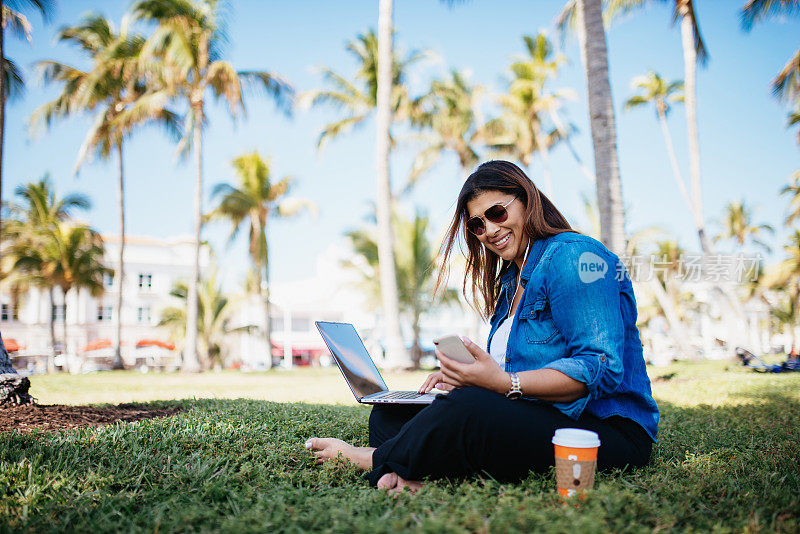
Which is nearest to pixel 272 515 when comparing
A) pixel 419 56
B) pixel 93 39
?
pixel 419 56

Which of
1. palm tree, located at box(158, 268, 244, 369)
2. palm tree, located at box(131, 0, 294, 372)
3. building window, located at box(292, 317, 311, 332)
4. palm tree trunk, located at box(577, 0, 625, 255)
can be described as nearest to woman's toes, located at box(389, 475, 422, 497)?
palm tree trunk, located at box(577, 0, 625, 255)

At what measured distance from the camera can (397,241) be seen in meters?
21.0

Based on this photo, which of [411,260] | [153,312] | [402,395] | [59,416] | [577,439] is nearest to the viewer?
[577,439]

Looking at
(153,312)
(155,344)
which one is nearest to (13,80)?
(155,344)

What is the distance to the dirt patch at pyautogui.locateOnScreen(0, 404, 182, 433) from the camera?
3.35 meters

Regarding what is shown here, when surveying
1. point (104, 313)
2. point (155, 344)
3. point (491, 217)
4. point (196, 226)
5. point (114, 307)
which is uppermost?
point (196, 226)

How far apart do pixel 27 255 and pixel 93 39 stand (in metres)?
9.43

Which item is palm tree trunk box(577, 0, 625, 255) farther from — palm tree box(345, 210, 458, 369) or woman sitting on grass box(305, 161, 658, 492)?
palm tree box(345, 210, 458, 369)

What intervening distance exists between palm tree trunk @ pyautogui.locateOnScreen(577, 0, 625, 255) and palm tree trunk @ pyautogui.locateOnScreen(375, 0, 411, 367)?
652 centimetres

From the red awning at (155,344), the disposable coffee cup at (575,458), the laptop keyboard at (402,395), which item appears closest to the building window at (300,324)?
the red awning at (155,344)

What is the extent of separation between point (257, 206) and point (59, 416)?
802 inches

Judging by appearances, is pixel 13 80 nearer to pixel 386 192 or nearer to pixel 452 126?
pixel 386 192

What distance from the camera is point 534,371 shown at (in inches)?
81.6

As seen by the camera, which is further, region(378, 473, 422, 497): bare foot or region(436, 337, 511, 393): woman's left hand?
region(378, 473, 422, 497): bare foot
